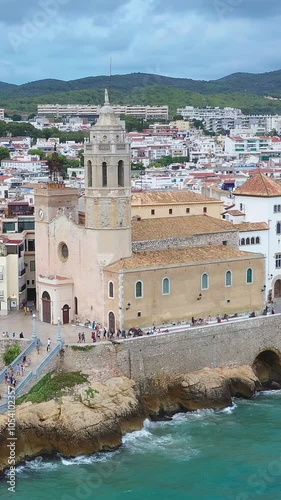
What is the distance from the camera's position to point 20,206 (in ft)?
163

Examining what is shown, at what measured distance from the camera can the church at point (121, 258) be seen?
3941cm

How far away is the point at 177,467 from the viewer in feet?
103

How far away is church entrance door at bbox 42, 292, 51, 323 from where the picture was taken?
136 feet

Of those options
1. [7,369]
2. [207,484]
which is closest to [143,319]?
[7,369]

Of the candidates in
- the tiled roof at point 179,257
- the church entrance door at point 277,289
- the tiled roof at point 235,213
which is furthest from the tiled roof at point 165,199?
the church entrance door at point 277,289

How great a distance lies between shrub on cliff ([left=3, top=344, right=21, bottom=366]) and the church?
378 cm

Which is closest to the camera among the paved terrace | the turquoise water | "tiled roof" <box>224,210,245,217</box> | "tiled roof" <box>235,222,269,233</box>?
the turquoise water

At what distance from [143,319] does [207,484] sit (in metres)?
10.8

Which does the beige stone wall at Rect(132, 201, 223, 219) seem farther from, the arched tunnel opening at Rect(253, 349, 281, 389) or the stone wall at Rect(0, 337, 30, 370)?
the stone wall at Rect(0, 337, 30, 370)

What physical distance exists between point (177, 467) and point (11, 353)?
968cm

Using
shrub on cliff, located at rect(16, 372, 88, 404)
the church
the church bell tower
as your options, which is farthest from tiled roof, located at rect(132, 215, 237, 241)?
shrub on cliff, located at rect(16, 372, 88, 404)

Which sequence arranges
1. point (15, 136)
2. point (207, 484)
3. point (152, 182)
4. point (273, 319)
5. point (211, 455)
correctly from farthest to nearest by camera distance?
point (15, 136)
point (152, 182)
point (273, 319)
point (211, 455)
point (207, 484)

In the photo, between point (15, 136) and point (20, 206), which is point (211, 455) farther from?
point (15, 136)

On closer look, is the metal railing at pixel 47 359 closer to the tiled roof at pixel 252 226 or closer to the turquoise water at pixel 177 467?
the turquoise water at pixel 177 467
